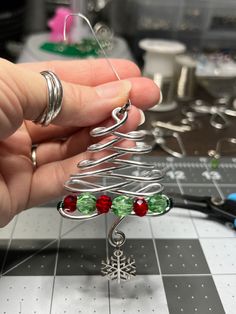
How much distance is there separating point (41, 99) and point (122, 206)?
181 mm

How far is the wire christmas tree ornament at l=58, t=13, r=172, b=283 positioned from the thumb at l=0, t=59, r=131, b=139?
24mm

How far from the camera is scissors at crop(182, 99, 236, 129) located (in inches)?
42.8

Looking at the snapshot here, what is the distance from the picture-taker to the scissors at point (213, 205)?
28.0 inches

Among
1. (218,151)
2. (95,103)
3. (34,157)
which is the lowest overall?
(218,151)

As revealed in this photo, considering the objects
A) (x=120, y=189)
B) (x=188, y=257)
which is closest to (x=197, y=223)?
(x=188, y=257)

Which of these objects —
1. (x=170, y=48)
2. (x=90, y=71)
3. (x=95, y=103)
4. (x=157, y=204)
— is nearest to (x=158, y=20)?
(x=170, y=48)

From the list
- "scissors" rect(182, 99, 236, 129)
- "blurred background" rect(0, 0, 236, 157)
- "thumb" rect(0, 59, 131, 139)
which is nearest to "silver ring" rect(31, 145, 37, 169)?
"thumb" rect(0, 59, 131, 139)

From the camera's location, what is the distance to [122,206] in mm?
505

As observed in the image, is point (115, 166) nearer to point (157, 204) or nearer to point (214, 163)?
point (157, 204)

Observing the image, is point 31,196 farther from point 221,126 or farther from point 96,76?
point 221,126

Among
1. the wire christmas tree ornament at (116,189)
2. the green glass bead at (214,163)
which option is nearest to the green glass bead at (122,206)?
the wire christmas tree ornament at (116,189)

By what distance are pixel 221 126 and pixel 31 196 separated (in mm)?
624

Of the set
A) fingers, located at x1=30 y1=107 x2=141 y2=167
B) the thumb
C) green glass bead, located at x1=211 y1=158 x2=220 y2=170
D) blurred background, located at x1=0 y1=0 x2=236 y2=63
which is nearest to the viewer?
the thumb

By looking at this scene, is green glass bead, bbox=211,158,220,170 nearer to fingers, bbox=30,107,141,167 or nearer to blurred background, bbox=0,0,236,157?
blurred background, bbox=0,0,236,157
